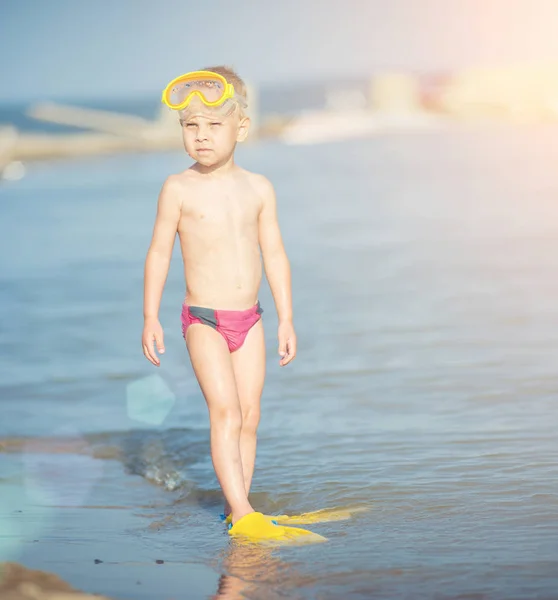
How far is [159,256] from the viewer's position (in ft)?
12.2

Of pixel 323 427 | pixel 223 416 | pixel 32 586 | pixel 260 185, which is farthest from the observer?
pixel 323 427

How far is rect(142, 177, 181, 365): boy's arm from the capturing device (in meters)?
3.71

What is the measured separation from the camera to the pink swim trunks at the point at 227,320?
12.3 feet

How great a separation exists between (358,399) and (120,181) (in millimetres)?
15700

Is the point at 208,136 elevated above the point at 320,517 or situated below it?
above

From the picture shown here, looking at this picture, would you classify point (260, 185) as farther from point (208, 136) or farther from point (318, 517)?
point (318, 517)

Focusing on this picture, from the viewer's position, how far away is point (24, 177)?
23078 mm

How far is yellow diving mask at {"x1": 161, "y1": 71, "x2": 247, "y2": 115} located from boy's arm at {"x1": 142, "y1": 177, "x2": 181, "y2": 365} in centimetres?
25

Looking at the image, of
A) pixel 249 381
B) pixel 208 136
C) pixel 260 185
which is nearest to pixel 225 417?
pixel 249 381

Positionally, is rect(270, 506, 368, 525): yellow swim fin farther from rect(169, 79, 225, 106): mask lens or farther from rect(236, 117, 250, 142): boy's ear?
rect(169, 79, 225, 106): mask lens

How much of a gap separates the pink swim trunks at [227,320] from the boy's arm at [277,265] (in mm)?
131

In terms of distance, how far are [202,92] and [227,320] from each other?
0.72m

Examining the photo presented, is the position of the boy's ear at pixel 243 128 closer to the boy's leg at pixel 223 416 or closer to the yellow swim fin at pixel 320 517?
the boy's leg at pixel 223 416

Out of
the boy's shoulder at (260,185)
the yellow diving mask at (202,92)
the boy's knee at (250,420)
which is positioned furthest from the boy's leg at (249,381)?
the yellow diving mask at (202,92)
